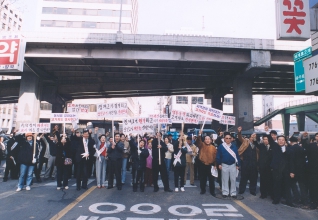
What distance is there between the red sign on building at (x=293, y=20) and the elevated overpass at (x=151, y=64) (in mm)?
12213

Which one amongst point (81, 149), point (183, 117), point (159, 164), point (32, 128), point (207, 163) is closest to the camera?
point (207, 163)

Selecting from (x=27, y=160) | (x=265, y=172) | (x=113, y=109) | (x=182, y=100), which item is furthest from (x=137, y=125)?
(x=182, y=100)

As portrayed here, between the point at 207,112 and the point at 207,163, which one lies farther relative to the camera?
the point at 207,112

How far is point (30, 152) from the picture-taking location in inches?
314

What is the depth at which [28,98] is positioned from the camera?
23.7m

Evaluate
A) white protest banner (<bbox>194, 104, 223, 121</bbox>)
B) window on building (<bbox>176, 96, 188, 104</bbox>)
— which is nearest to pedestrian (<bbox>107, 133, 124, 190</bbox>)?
white protest banner (<bbox>194, 104, 223, 121</bbox>)

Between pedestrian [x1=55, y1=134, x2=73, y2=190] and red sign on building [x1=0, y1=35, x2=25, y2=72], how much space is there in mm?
12770

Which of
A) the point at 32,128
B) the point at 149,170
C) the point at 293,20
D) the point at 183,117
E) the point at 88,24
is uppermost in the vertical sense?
the point at 88,24

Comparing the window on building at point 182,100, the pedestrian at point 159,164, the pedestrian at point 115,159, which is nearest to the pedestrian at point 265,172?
the pedestrian at point 159,164

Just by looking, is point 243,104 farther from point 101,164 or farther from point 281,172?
point 101,164

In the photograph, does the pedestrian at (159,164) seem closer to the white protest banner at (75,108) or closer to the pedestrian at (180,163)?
the pedestrian at (180,163)

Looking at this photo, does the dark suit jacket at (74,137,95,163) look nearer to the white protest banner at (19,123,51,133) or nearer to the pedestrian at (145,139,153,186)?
the white protest banner at (19,123,51,133)

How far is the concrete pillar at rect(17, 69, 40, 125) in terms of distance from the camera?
23.4 meters

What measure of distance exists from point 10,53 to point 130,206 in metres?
17.3
